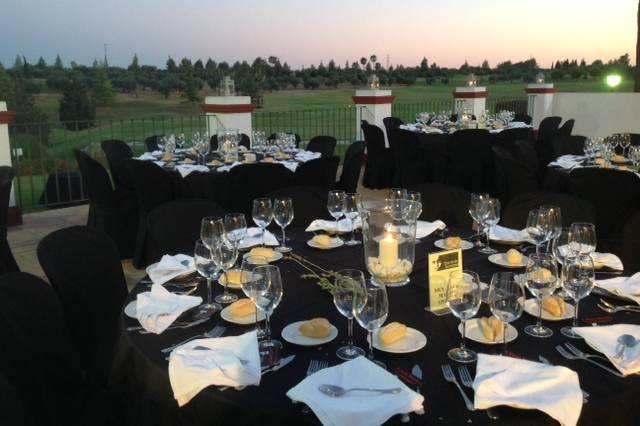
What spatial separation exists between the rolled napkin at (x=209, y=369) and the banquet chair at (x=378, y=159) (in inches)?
283

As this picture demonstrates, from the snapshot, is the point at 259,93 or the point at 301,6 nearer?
the point at 259,93

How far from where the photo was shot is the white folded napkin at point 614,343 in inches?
60.2

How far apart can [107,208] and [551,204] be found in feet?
12.6

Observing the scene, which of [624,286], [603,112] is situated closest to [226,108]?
[624,286]

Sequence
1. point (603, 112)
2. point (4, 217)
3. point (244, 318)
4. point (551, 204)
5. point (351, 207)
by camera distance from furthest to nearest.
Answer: point (603, 112) < point (4, 217) < point (551, 204) < point (351, 207) < point (244, 318)

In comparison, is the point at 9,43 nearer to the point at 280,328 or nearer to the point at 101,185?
the point at 101,185

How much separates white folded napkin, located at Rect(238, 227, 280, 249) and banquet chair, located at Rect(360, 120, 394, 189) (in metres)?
5.85

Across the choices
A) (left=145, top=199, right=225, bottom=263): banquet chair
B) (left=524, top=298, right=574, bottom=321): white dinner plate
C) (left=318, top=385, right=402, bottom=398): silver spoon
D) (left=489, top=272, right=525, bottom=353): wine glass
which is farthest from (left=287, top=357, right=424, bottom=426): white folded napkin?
(left=145, top=199, right=225, bottom=263): banquet chair

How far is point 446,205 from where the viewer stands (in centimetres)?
362

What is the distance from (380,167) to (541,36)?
48.1 feet

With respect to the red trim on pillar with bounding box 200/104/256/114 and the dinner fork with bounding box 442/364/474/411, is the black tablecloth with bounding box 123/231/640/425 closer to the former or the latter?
the dinner fork with bounding box 442/364/474/411

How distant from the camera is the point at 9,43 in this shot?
12.2m

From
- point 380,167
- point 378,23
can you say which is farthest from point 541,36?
point 380,167

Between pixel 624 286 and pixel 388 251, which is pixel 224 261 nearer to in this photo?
pixel 388 251
